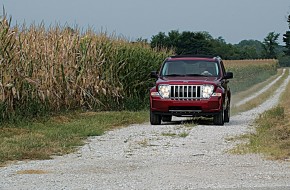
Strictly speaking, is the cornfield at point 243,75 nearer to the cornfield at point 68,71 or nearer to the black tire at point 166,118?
the cornfield at point 68,71

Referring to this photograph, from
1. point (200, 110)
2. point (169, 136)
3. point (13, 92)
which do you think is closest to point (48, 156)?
point (169, 136)

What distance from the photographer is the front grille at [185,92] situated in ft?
61.3

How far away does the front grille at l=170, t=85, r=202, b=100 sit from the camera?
18.7 m

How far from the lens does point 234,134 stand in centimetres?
1609

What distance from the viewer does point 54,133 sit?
15.4 m

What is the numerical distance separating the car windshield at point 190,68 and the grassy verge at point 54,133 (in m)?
1.81

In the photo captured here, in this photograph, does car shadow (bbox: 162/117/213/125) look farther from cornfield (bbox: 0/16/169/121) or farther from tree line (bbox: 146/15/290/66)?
tree line (bbox: 146/15/290/66)

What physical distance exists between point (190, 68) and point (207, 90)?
5.51 ft

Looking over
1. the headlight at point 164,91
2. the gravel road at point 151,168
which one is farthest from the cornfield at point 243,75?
the gravel road at point 151,168

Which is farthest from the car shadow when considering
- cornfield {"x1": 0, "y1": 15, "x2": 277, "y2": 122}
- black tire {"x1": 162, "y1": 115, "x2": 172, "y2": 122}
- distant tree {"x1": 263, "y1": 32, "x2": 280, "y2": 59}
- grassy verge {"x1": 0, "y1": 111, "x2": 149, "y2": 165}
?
distant tree {"x1": 263, "y1": 32, "x2": 280, "y2": 59}

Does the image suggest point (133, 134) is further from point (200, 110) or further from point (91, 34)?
point (91, 34)

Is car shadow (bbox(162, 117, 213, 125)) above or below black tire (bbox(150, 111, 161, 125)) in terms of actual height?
below

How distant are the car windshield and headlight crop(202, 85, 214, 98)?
1273 millimetres

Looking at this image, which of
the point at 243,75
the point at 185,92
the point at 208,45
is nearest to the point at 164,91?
the point at 185,92
